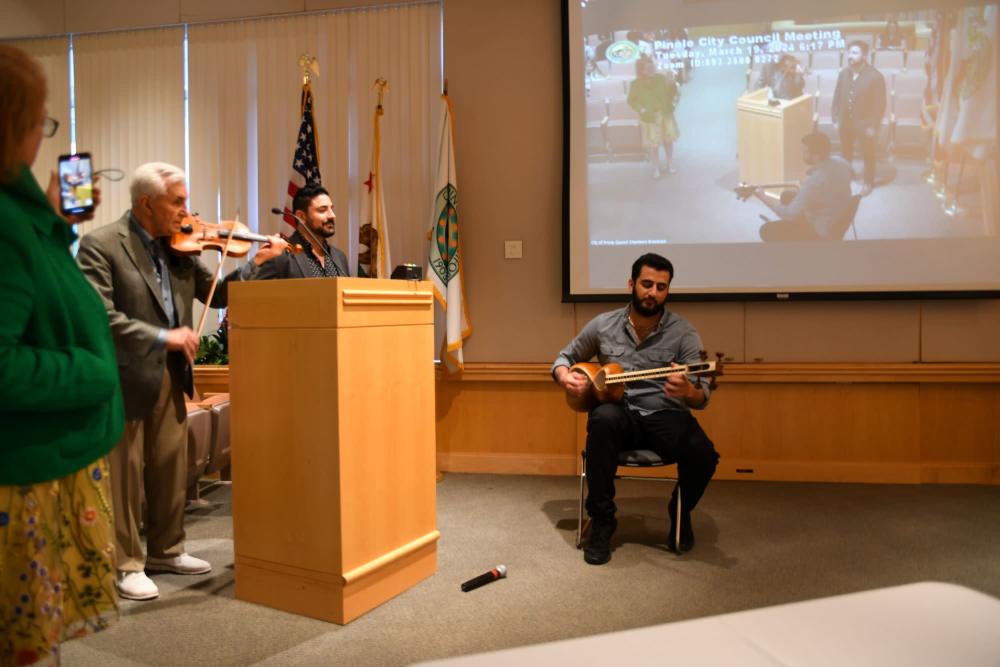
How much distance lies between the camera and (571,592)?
2.62 metres

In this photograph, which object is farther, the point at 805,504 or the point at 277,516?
the point at 805,504

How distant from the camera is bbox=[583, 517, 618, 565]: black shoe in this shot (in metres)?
2.93

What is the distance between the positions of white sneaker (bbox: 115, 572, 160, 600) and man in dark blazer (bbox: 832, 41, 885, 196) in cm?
427

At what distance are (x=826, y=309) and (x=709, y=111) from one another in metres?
1.44

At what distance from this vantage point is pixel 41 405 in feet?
3.69

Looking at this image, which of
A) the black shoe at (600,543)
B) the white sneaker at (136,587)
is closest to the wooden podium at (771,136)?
the black shoe at (600,543)

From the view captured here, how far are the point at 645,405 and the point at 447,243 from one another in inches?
72.6

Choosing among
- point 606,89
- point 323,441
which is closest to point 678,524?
point 323,441

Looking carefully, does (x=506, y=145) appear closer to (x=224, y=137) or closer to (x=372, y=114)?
(x=372, y=114)

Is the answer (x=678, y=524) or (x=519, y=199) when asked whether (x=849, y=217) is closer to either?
(x=519, y=199)

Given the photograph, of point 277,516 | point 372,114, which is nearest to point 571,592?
point 277,516

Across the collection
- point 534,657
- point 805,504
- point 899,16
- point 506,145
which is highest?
point 899,16

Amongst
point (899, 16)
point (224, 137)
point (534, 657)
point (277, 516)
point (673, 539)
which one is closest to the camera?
point (534, 657)

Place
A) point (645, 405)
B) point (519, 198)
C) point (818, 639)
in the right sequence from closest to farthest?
point (818, 639)
point (645, 405)
point (519, 198)
